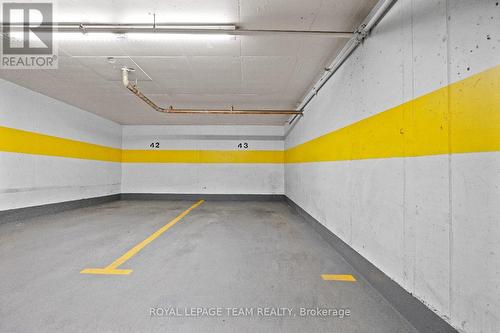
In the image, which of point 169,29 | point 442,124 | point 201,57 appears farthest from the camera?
point 201,57

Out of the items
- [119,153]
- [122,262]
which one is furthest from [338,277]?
[119,153]

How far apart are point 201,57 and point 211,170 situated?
5136mm

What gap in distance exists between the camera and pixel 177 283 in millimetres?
2031

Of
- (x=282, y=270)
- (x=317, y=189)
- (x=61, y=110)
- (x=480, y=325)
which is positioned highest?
(x=61, y=110)

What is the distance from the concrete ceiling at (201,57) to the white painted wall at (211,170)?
224cm

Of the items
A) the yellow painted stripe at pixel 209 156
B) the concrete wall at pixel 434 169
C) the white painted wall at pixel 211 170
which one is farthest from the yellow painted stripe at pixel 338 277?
the yellow painted stripe at pixel 209 156

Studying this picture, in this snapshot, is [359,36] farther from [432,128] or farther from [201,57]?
[201,57]

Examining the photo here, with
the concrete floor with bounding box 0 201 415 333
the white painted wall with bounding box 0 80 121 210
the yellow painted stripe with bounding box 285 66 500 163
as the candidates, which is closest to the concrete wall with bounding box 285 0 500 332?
the yellow painted stripe with bounding box 285 66 500 163

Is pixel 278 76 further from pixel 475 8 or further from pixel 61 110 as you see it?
pixel 61 110

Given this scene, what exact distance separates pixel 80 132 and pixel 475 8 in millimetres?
8150

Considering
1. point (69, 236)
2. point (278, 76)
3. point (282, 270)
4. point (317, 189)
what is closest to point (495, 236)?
point (282, 270)

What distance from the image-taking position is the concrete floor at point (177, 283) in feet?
5.00

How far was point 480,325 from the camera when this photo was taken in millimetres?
1102

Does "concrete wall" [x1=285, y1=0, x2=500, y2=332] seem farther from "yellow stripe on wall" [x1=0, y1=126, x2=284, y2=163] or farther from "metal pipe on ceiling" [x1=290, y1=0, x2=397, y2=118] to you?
"yellow stripe on wall" [x1=0, y1=126, x2=284, y2=163]
